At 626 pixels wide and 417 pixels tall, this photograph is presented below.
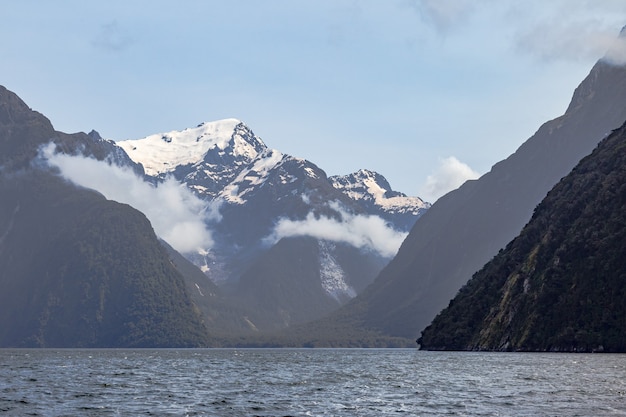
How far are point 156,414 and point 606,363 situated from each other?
11041cm

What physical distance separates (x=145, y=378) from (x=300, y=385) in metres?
35.3

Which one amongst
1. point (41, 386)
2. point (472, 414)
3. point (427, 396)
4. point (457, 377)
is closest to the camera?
point (472, 414)

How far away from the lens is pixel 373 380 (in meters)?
159

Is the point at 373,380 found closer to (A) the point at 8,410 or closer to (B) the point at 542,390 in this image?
(B) the point at 542,390

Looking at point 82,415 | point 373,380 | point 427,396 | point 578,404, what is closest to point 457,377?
point 373,380

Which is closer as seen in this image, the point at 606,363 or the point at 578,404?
the point at 578,404

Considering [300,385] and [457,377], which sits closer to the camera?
[300,385]

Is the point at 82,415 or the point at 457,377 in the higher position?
the point at 457,377

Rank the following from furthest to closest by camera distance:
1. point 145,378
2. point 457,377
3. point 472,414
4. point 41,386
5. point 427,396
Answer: point 145,378, point 457,377, point 41,386, point 427,396, point 472,414

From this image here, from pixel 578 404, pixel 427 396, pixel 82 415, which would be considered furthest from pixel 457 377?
pixel 82 415

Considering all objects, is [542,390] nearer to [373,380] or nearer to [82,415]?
[373,380]

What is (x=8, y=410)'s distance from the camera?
341 ft

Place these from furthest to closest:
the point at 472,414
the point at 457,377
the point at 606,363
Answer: the point at 606,363 < the point at 457,377 < the point at 472,414

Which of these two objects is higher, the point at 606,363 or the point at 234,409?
the point at 606,363
